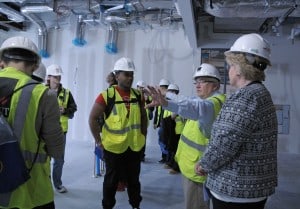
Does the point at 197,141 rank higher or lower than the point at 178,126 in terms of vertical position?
higher

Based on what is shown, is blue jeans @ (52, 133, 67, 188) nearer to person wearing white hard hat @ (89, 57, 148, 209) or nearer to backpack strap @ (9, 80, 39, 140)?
person wearing white hard hat @ (89, 57, 148, 209)

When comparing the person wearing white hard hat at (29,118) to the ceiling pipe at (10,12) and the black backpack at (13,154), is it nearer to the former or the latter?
the black backpack at (13,154)

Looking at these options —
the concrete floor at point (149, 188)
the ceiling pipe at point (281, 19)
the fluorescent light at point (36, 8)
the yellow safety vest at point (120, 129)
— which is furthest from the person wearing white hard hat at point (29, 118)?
the fluorescent light at point (36, 8)

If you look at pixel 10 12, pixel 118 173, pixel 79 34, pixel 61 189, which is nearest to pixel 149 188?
pixel 61 189

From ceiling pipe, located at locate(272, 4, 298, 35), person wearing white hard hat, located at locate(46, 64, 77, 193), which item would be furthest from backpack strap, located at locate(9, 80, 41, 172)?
ceiling pipe, located at locate(272, 4, 298, 35)

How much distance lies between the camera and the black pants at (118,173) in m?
2.84

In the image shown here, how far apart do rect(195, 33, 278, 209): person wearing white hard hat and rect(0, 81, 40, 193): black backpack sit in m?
0.82

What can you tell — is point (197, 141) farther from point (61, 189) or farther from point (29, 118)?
point (61, 189)

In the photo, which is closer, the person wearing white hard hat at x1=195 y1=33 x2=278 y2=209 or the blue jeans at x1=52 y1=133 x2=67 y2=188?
the person wearing white hard hat at x1=195 y1=33 x2=278 y2=209

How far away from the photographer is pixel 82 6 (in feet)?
17.1

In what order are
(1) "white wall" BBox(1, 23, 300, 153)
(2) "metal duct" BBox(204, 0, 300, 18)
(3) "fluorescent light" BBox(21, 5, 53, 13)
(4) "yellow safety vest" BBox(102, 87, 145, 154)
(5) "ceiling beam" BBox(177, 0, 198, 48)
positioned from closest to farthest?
(4) "yellow safety vest" BBox(102, 87, 145, 154) < (5) "ceiling beam" BBox(177, 0, 198, 48) < (2) "metal duct" BBox(204, 0, 300, 18) < (3) "fluorescent light" BBox(21, 5, 53, 13) < (1) "white wall" BBox(1, 23, 300, 153)

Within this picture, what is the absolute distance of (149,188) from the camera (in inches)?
159

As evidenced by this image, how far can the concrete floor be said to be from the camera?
3449 mm

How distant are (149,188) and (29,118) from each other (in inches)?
110
